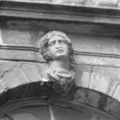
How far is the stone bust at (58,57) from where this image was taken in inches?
274

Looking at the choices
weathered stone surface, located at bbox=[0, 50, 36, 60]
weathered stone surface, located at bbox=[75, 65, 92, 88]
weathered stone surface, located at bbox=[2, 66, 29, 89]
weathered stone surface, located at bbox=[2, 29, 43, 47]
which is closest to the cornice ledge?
weathered stone surface, located at bbox=[2, 29, 43, 47]

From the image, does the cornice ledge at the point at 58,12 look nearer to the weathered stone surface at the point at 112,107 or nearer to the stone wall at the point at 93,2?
the stone wall at the point at 93,2

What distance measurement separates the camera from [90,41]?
24.1ft

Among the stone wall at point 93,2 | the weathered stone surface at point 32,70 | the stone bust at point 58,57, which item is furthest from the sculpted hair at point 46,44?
A: the stone wall at point 93,2

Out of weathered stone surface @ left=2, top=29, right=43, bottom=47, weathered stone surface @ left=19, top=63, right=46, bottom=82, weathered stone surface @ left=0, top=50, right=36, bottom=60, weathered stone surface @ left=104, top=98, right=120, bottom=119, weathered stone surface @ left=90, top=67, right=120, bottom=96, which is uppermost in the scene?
weathered stone surface @ left=2, top=29, right=43, bottom=47

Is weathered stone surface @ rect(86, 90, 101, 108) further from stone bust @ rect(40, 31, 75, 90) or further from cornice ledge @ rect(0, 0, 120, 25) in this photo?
cornice ledge @ rect(0, 0, 120, 25)

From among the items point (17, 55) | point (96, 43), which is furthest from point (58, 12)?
point (17, 55)

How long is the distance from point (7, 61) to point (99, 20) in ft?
3.43

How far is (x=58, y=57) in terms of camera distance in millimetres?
6988

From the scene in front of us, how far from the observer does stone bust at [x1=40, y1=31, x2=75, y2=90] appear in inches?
274

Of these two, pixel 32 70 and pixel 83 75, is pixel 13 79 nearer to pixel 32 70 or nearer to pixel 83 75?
pixel 32 70

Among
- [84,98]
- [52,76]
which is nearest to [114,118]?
[84,98]

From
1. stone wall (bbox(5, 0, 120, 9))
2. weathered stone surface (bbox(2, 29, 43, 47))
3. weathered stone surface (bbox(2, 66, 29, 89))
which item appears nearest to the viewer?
weathered stone surface (bbox(2, 66, 29, 89))

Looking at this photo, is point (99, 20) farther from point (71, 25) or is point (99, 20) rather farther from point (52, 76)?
point (52, 76)
